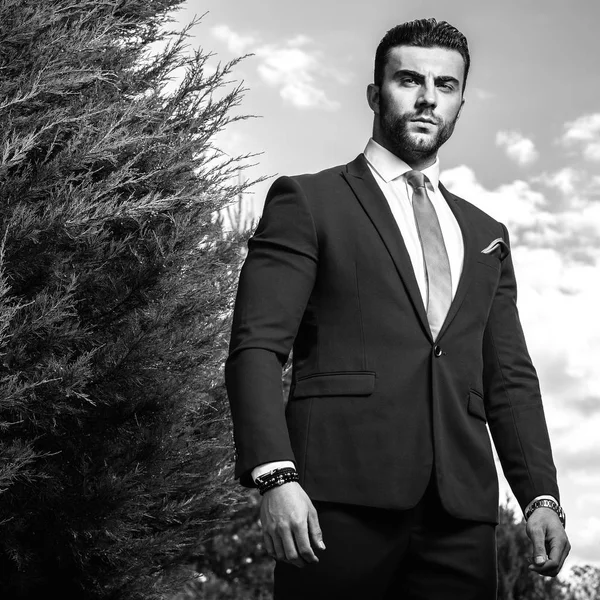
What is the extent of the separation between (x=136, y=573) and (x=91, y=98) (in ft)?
Answer: 11.5

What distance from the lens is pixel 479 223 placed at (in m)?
3.48

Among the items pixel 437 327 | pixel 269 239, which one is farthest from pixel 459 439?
pixel 269 239

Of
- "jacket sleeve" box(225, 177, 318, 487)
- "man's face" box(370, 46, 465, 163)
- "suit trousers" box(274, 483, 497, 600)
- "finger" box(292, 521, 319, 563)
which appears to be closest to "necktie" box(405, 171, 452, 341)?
"man's face" box(370, 46, 465, 163)

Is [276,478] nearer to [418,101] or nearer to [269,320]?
[269,320]

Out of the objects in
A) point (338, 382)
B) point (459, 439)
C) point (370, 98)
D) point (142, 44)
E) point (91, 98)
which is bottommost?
point (459, 439)

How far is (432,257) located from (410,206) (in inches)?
9.3

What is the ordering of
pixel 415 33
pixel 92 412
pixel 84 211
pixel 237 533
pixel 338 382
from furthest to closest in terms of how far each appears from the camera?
pixel 237 533
pixel 92 412
pixel 84 211
pixel 415 33
pixel 338 382

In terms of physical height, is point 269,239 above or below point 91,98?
below

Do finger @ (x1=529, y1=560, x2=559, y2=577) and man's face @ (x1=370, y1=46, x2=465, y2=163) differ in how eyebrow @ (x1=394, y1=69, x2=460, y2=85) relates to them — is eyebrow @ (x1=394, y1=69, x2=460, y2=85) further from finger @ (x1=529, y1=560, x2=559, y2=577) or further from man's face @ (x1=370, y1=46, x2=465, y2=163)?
finger @ (x1=529, y1=560, x2=559, y2=577)

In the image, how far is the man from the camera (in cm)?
274

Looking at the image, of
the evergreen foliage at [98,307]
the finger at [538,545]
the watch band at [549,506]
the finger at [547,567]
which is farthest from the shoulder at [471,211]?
the evergreen foliage at [98,307]

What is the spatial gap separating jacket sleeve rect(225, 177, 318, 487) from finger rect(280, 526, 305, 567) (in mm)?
218

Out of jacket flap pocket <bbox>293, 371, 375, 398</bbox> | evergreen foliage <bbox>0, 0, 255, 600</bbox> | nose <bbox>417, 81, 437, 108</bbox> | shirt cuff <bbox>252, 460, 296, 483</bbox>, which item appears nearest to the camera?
shirt cuff <bbox>252, 460, 296, 483</bbox>

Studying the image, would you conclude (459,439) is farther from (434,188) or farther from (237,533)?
(237,533)
